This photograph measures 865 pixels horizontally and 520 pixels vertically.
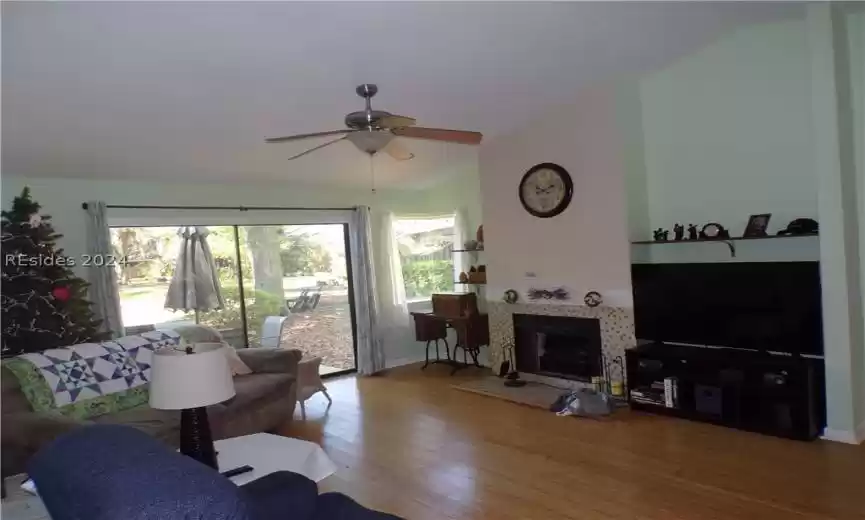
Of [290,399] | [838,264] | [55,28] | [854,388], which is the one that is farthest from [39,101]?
[854,388]

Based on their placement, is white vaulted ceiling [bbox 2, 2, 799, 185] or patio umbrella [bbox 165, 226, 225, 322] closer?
white vaulted ceiling [bbox 2, 2, 799, 185]

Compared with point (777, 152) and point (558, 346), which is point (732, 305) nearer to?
point (777, 152)

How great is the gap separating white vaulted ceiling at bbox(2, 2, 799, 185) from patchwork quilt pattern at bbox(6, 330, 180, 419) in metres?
1.53

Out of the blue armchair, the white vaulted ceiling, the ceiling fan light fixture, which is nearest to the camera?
the blue armchair

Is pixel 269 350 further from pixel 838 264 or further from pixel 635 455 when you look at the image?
pixel 838 264

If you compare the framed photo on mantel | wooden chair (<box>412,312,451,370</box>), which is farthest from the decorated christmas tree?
the framed photo on mantel

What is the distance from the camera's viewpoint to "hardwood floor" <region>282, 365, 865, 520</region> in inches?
133

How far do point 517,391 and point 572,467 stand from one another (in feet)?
6.16

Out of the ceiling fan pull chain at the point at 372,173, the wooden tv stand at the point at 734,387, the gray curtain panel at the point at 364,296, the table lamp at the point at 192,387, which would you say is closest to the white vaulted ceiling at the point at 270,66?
the ceiling fan pull chain at the point at 372,173

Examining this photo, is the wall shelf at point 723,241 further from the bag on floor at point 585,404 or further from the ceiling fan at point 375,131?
the ceiling fan at point 375,131

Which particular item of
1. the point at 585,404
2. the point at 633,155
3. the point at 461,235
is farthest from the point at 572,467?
the point at 461,235

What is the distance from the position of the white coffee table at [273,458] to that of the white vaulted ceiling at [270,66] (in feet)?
7.14

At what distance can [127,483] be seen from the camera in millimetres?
1550

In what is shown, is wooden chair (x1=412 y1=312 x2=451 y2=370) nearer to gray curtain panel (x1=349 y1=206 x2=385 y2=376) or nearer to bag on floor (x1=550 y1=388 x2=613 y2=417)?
gray curtain panel (x1=349 y1=206 x2=385 y2=376)
